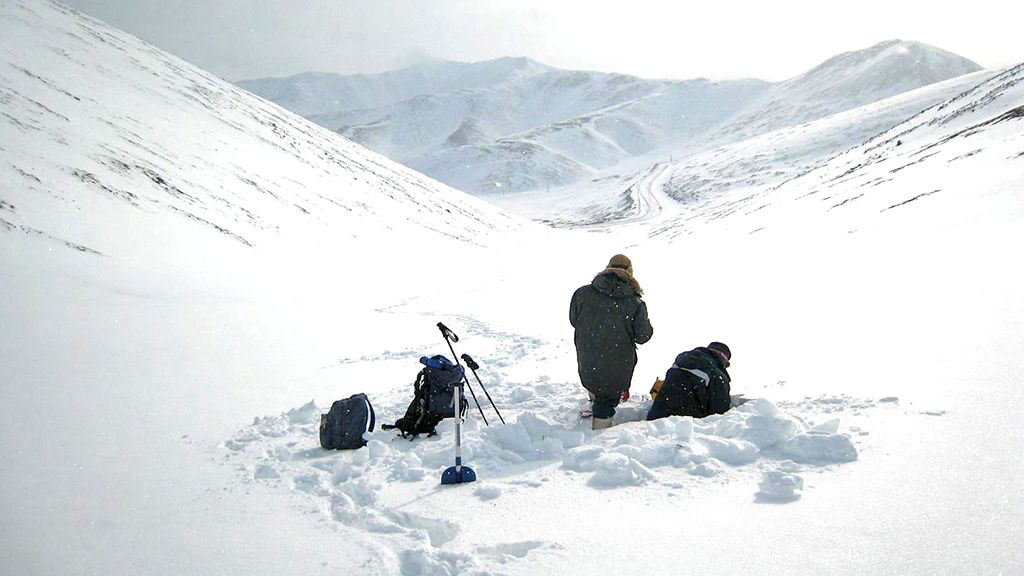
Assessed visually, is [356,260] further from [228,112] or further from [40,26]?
[40,26]

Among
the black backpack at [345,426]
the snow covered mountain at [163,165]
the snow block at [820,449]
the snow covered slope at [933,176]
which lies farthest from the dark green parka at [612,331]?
the snow covered mountain at [163,165]

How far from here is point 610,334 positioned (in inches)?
265

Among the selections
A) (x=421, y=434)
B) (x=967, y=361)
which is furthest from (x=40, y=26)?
(x=967, y=361)

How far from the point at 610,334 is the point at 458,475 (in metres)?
2.57

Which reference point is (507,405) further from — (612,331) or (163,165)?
(163,165)

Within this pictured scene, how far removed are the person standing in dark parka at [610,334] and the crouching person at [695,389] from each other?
0.50 metres

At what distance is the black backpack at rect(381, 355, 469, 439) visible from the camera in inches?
259

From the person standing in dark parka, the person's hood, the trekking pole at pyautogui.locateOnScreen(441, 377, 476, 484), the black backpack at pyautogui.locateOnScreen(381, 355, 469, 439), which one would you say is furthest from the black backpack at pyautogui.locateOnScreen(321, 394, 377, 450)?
the person's hood

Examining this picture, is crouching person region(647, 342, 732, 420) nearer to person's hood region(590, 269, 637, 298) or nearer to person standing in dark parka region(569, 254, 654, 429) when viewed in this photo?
person standing in dark parka region(569, 254, 654, 429)

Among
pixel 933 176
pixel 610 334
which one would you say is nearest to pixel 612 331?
pixel 610 334

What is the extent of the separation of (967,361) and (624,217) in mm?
79973

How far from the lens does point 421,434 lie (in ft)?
21.8

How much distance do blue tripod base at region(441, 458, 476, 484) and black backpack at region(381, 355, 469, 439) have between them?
1253 mm

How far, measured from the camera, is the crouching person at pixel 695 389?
637 centimetres
